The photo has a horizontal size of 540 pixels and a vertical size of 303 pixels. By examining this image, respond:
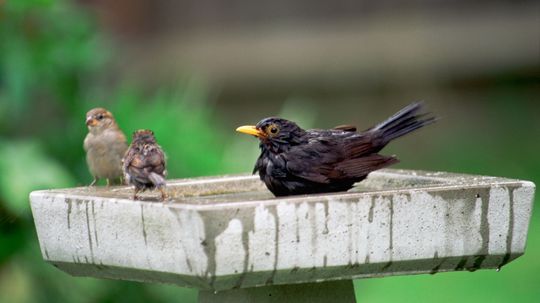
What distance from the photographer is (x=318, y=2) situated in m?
9.83

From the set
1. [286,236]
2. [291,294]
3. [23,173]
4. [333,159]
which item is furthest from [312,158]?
[23,173]

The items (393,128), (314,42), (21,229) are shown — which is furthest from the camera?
(314,42)

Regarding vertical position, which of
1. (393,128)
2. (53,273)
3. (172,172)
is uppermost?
(393,128)

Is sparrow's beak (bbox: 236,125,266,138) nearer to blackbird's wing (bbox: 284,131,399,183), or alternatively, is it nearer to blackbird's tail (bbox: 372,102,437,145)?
blackbird's wing (bbox: 284,131,399,183)

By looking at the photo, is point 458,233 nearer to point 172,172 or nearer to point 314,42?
point 172,172

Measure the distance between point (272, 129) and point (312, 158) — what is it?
0.18 m

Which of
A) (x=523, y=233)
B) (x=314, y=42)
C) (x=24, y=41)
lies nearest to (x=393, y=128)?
(x=523, y=233)

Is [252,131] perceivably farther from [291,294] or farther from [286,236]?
[286,236]

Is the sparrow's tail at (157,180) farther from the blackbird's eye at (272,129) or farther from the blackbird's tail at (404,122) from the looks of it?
the blackbird's tail at (404,122)

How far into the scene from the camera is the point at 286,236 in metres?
2.99

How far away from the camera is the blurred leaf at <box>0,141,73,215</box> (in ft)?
18.6

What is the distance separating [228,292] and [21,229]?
2838 millimetres

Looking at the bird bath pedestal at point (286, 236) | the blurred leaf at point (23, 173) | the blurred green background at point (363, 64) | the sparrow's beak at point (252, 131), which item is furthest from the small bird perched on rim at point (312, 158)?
the blurred green background at point (363, 64)

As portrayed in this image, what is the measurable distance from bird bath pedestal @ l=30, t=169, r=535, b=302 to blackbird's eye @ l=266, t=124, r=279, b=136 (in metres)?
0.40
